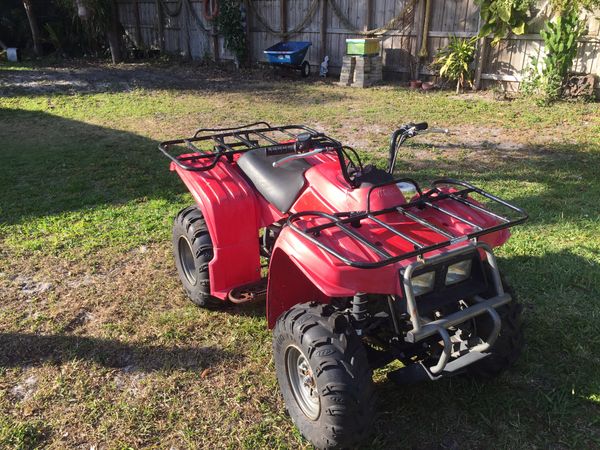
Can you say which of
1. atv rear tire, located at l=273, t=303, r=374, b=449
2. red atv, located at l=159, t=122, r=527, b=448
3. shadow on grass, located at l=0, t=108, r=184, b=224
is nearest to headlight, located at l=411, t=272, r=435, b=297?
red atv, located at l=159, t=122, r=527, b=448

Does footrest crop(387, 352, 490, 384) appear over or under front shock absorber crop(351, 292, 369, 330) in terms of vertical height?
under

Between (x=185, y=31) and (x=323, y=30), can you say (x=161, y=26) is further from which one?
(x=323, y=30)

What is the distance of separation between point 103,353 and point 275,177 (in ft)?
4.94

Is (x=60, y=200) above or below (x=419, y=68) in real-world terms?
below

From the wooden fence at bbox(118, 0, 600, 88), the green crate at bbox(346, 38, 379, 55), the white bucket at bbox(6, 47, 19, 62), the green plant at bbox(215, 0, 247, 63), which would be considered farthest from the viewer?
the white bucket at bbox(6, 47, 19, 62)

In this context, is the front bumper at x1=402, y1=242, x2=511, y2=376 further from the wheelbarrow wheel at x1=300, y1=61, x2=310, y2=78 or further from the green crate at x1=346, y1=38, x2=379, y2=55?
the wheelbarrow wheel at x1=300, y1=61, x2=310, y2=78

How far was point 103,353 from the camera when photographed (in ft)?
10.5

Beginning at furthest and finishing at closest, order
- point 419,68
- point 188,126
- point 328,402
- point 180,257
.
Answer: point 419,68, point 188,126, point 180,257, point 328,402

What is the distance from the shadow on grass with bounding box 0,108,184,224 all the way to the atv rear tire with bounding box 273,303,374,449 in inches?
135

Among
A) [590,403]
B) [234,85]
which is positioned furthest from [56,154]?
[590,403]

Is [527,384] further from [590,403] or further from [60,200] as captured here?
[60,200]

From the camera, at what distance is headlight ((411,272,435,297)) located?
229 centimetres

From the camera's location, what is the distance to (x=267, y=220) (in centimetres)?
317

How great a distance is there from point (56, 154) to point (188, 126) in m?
2.22
